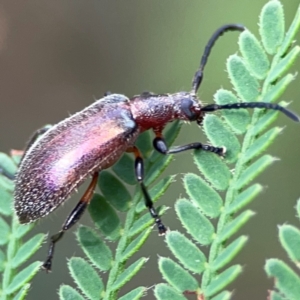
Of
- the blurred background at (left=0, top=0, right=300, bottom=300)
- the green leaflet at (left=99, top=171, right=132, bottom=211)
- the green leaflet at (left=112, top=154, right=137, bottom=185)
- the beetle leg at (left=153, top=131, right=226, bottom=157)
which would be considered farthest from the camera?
the blurred background at (left=0, top=0, right=300, bottom=300)

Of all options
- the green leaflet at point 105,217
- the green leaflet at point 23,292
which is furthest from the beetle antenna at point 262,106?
the green leaflet at point 23,292

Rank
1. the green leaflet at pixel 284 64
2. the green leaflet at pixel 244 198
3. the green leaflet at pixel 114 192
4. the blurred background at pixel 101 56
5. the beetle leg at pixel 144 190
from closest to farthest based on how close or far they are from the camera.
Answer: the green leaflet at pixel 244 198, the green leaflet at pixel 284 64, the beetle leg at pixel 144 190, the green leaflet at pixel 114 192, the blurred background at pixel 101 56

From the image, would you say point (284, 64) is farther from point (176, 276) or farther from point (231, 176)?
point (176, 276)

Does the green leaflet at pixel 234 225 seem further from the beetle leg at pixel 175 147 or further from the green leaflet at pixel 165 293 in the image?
the beetle leg at pixel 175 147

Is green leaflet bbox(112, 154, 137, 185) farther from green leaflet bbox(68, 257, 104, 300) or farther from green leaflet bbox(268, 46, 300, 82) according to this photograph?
green leaflet bbox(268, 46, 300, 82)

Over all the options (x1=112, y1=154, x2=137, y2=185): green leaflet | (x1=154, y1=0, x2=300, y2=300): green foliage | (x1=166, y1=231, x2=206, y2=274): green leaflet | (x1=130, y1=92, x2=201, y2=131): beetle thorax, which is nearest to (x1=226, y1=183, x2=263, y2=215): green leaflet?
(x1=154, y1=0, x2=300, y2=300): green foliage

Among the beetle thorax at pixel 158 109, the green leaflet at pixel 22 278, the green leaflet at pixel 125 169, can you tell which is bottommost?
the green leaflet at pixel 22 278
